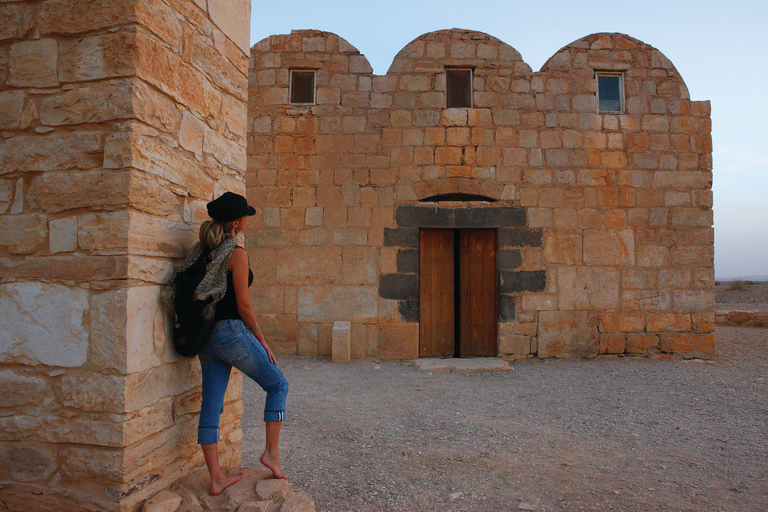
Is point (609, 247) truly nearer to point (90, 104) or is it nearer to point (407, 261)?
point (407, 261)

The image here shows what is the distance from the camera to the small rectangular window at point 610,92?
24.5 feet

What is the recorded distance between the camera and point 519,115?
23.8 ft

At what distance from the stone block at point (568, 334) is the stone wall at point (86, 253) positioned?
588 cm

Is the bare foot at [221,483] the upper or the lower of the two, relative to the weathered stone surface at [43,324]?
lower

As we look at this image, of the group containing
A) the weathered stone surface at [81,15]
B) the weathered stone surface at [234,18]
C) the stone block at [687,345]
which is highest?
the weathered stone surface at [234,18]

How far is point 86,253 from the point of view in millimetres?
2057

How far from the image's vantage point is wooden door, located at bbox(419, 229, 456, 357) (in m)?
7.29

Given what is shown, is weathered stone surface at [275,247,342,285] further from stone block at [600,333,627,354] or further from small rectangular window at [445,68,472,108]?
stone block at [600,333,627,354]

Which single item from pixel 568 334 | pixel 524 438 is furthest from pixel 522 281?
pixel 524 438

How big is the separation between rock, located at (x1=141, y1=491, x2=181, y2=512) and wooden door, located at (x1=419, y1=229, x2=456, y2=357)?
17.5 feet

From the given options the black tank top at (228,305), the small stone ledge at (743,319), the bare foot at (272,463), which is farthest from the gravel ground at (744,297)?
the black tank top at (228,305)

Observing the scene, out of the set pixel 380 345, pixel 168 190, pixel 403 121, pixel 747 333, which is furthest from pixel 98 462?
pixel 747 333

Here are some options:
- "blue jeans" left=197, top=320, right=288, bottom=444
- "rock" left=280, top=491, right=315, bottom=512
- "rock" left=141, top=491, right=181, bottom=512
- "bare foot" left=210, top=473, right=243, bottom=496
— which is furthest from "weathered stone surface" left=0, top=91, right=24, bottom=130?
"rock" left=280, top=491, right=315, bottom=512

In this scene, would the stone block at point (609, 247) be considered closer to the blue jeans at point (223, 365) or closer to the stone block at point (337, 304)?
the stone block at point (337, 304)
